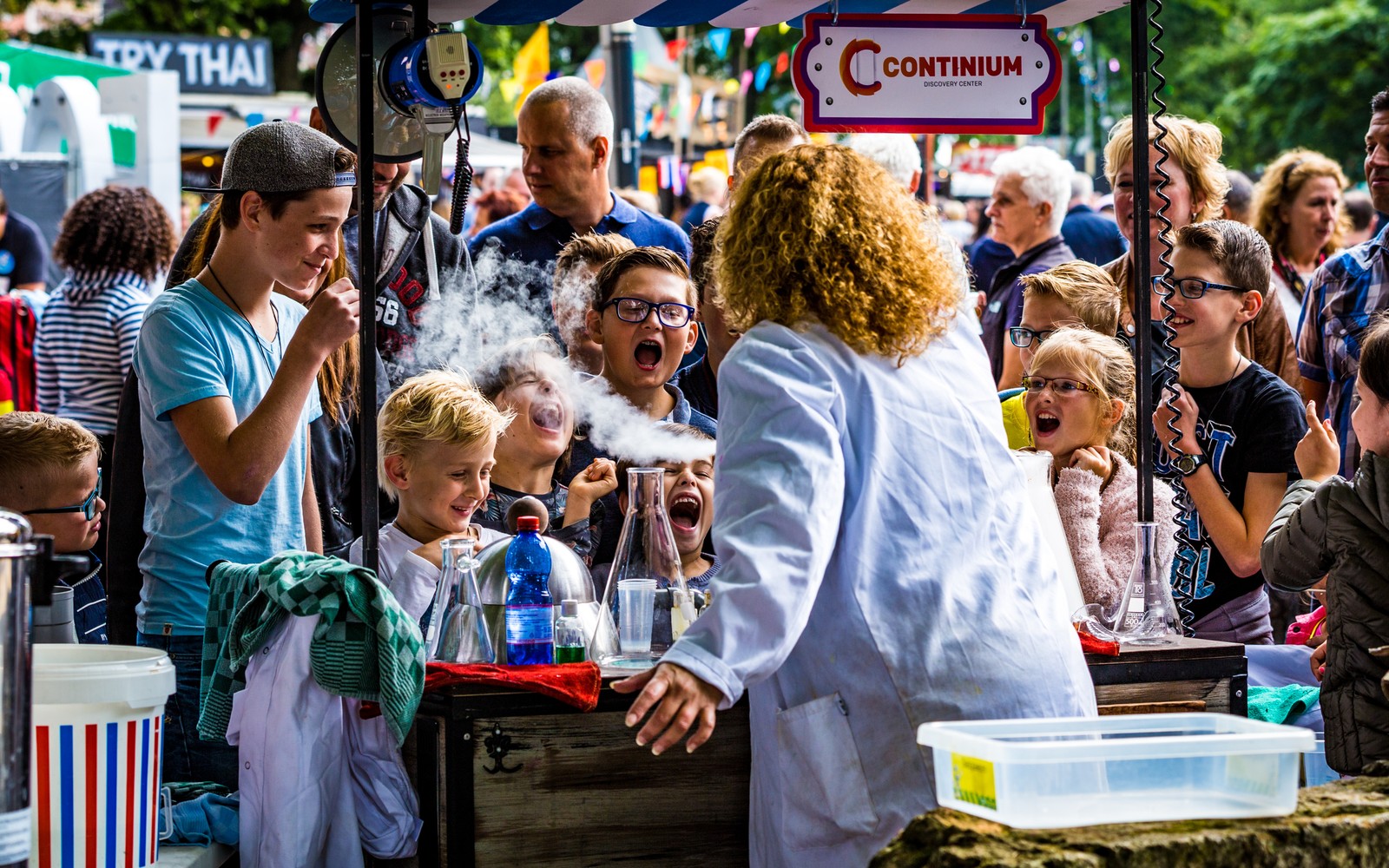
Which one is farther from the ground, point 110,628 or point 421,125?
point 421,125

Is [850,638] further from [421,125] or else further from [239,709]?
[421,125]

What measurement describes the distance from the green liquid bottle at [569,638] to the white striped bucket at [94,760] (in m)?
0.76

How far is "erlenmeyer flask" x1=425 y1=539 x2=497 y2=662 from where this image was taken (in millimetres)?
2834

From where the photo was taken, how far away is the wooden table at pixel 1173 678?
2.99m

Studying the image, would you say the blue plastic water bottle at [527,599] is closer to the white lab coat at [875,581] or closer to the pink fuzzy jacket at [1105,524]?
the white lab coat at [875,581]

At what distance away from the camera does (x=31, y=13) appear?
103 ft

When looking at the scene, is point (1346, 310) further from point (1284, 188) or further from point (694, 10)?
point (694, 10)

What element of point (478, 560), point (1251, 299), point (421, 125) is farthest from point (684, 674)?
point (1251, 299)

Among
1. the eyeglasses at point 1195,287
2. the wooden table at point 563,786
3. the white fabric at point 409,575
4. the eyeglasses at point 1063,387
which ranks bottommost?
the wooden table at point 563,786

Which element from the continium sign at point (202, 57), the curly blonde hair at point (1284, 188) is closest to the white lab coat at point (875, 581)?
the curly blonde hair at point (1284, 188)

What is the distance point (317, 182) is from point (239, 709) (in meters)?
1.18

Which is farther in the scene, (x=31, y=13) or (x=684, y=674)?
(x=31, y=13)

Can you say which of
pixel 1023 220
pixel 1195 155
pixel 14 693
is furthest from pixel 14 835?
pixel 1023 220

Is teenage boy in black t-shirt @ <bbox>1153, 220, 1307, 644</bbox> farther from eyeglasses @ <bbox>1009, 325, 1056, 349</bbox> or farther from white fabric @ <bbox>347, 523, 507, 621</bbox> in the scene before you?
white fabric @ <bbox>347, 523, 507, 621</bbox>
